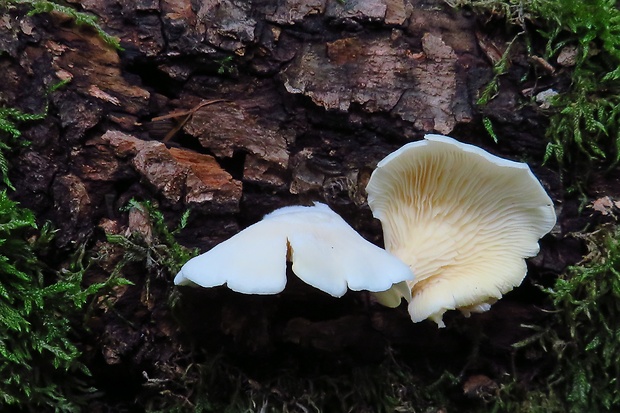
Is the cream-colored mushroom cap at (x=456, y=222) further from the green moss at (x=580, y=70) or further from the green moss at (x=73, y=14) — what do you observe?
the green moss at (x=73, y=14)

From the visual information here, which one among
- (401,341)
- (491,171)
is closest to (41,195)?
(401,341)

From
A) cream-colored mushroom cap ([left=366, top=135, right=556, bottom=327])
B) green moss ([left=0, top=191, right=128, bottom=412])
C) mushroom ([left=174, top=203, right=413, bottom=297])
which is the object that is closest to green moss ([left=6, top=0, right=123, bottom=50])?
green moss ([left=0, top=191, right=128, bottom=412])

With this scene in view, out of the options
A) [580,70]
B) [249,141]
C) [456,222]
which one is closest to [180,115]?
[249,141]

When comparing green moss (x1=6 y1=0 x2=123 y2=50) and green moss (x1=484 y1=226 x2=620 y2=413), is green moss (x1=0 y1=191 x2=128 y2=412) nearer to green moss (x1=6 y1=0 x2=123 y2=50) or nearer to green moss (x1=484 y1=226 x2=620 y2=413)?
green moss (x1=6 y1=0 x2=123 y2=50)

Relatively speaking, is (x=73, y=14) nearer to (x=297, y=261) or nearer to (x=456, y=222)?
(x=297, y=261)

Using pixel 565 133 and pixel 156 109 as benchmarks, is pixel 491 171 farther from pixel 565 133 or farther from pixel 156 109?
pixel 156 109
